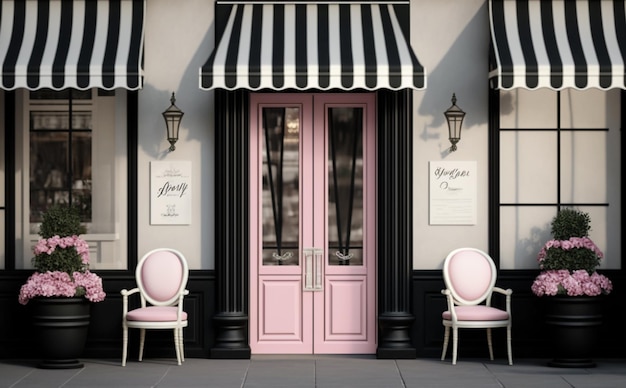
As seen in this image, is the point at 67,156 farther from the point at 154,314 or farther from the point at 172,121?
the point at 154,314

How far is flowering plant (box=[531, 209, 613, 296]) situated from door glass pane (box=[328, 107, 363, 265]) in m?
2.08

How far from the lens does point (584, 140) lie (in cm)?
1226

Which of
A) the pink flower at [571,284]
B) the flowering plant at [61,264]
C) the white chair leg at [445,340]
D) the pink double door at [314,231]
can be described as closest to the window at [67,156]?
the flowering plant at [61,264]

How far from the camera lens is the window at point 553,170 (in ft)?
40.2

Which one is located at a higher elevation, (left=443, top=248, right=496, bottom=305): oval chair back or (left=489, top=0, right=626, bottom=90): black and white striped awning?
(left=489, top=0, right=626, bottom=90): black and white striped awning

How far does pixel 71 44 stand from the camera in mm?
11734

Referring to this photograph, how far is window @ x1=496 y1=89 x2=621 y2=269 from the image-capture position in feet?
40.2

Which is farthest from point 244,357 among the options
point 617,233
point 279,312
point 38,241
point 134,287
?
point 617,233

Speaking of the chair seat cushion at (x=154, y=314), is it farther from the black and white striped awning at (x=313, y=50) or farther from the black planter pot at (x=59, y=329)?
the black and white striped awning at (x=313, y=50)

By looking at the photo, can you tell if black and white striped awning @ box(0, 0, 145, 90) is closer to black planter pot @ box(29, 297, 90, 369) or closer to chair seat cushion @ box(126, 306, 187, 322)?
black planter pot @ box(29, 297, 90, 369)

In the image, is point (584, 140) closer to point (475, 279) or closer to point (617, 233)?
point (617, 233)

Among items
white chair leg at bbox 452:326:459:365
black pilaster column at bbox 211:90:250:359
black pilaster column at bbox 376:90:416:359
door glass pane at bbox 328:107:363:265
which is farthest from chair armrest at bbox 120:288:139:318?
white chair leg at bbox 452:326:459:365

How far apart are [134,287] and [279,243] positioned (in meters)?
1.70

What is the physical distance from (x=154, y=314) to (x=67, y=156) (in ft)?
7.15
